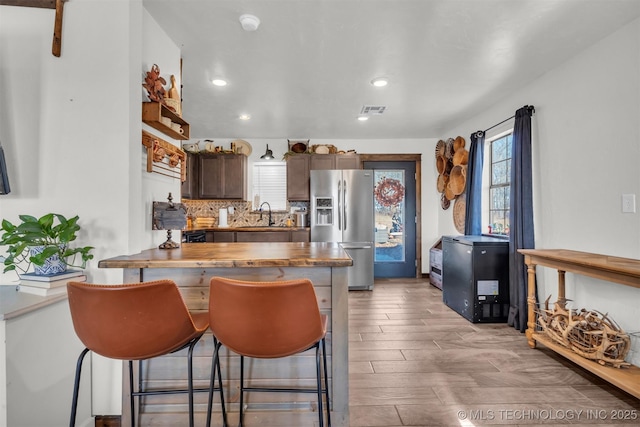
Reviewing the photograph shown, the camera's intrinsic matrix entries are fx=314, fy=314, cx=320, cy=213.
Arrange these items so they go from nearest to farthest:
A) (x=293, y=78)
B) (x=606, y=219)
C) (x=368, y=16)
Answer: (x=368, y=16) < (x=606, y=219) < (x=293, y=78)

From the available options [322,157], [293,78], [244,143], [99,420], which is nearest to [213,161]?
[244,143]

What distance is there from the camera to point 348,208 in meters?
4.88

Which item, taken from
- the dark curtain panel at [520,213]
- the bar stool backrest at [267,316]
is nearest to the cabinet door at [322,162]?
the dark curtain panel at [520,213]

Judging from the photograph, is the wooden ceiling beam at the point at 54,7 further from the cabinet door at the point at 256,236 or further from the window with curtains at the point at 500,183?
the window with curtains at the point at 500,183

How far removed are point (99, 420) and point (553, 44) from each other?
397 cm

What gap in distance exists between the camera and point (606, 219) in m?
2.38

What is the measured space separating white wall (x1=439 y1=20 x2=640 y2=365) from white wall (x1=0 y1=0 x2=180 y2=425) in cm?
328

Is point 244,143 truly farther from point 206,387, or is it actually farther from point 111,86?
point 206,387

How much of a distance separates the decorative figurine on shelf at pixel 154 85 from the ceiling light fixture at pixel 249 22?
65cm

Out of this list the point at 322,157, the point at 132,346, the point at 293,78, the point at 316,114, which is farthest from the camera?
the point at 322,157

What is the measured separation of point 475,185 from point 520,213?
3.19ft

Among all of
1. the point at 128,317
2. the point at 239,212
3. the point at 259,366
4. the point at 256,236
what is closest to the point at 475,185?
the point at 256,236

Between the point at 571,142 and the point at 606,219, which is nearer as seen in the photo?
the point at 606,219

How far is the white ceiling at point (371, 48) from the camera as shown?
2033mm
